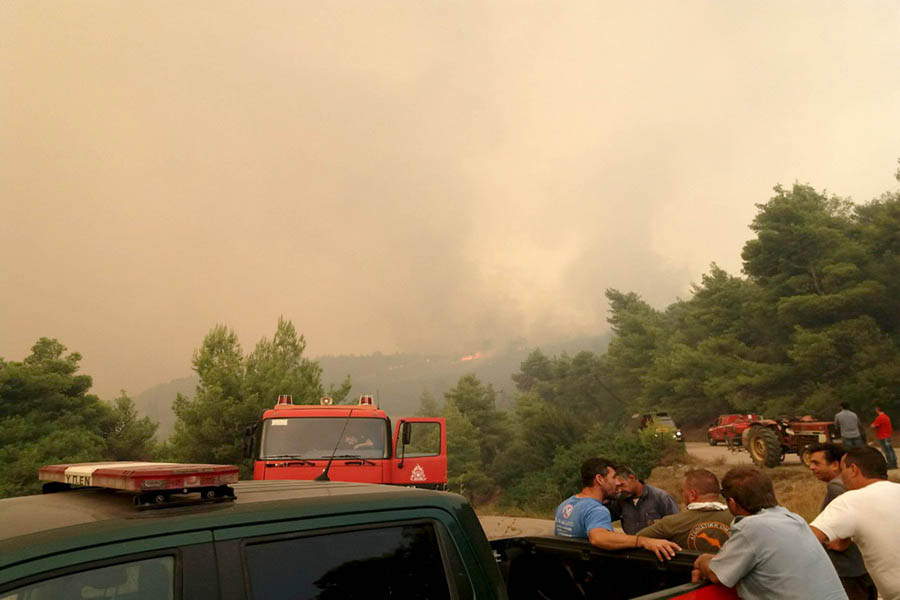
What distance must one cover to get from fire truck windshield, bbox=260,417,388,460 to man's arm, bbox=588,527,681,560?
7186 mm

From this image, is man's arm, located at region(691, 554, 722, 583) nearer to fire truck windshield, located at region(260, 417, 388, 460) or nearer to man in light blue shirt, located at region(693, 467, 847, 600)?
man in light blue shirt, located at region(693, 467, 847, 600)

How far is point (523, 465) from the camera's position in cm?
4625

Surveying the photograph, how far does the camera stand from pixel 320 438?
10492 millimetres

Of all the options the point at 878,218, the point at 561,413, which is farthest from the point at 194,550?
the point at 878,218

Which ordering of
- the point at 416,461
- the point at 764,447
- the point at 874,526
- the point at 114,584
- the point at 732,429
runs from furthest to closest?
the point at 732,429, the point at 764,447, the point at 416,461, the point at 874,526, the point at 114,584

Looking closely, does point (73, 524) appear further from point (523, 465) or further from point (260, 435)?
point (523, 465)

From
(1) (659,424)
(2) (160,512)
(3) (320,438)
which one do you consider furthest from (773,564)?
(1) (659,424)

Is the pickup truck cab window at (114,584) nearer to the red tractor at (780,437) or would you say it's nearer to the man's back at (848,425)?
the man's back at (848,425)

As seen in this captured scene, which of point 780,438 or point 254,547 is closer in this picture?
point 254,547

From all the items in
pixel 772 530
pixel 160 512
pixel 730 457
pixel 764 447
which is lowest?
pixel 730 457

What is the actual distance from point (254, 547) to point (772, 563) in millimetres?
2178

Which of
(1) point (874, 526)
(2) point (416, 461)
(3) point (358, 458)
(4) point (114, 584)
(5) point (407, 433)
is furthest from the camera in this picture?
(2) point (416, 461)

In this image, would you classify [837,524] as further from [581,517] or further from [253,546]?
[253,546]

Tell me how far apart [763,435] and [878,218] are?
2593cm
